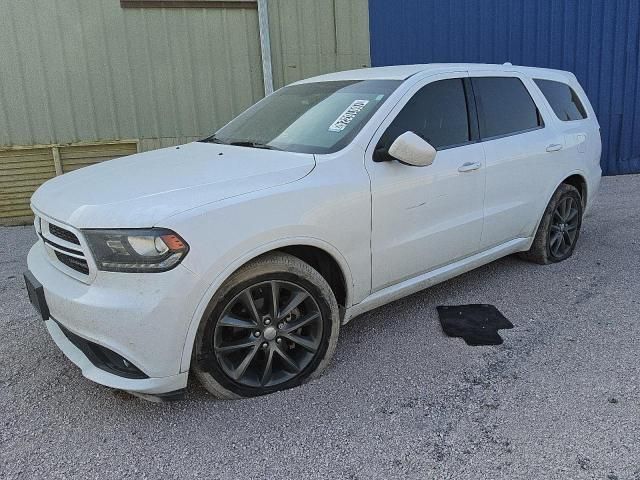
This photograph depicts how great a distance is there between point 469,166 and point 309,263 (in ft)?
4.41

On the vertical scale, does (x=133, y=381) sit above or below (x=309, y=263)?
below

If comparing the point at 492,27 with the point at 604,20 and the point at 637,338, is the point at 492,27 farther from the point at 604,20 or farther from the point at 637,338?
the point at 637,338

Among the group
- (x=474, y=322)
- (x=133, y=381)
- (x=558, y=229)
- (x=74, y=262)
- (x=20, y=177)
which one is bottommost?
(x=474, y=322)

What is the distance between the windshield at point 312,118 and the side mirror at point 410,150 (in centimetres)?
26

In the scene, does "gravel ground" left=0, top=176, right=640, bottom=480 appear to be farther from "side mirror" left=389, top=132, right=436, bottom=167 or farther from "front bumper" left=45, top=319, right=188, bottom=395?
"side mirror" left=389, top=132, right=436, bottom=167

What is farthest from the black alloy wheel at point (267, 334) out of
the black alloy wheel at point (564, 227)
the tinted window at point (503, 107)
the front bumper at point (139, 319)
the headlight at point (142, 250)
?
the black alloy wheel at point (564, 227)

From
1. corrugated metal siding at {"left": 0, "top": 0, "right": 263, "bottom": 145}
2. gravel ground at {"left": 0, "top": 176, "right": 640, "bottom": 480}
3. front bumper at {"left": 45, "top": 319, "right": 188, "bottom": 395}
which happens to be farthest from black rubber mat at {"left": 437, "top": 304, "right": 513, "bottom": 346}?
corrugated metal siding at {"left": 0, "top": 0, "right": 263, "bottom": 145}

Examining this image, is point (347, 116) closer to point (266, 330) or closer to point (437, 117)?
point (437, 117)

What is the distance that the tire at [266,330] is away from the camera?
275cm

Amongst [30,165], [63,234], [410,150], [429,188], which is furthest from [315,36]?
[63,234]

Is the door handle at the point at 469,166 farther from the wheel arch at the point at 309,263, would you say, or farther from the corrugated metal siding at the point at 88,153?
the corrugated metal siding at the point at 88,153

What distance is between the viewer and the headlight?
2498 mm

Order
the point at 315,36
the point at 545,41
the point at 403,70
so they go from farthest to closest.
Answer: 1. the point at 545,41
2. the point at 315,36
3. the point at 403,70

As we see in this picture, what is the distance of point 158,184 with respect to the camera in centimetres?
285
